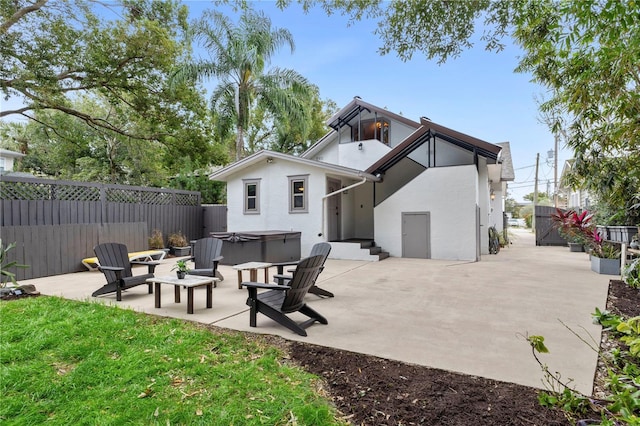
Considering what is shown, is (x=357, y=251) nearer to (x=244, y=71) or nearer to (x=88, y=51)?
(x=244, y=71)

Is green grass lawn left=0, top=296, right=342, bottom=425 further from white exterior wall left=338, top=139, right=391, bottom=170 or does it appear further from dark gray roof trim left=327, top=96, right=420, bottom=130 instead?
dark gray roof trim left=327, top=96, right=420, bottom=130

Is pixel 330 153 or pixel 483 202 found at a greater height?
pixel 330 153

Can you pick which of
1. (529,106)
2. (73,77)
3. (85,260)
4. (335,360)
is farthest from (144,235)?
(529,106)

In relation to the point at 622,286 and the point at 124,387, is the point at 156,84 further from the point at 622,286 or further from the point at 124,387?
the point at 622,286

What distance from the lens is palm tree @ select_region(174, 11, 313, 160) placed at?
13562 mm

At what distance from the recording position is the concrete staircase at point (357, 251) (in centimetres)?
1051

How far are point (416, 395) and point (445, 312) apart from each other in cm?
249

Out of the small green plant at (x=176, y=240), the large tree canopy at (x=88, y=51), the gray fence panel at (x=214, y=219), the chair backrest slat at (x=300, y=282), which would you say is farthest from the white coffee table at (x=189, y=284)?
the large tree canopy at (x=88, y=51)

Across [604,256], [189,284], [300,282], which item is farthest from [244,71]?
[604,256]

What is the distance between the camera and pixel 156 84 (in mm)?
12336

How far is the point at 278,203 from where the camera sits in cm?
1166

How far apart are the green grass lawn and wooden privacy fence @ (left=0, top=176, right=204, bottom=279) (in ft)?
13.3

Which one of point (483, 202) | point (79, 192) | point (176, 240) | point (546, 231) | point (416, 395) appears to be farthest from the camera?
point (546, 231)

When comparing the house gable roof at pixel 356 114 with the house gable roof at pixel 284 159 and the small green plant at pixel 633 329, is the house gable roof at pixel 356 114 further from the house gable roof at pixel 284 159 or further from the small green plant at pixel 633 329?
the small green plant at pixel 633 329
